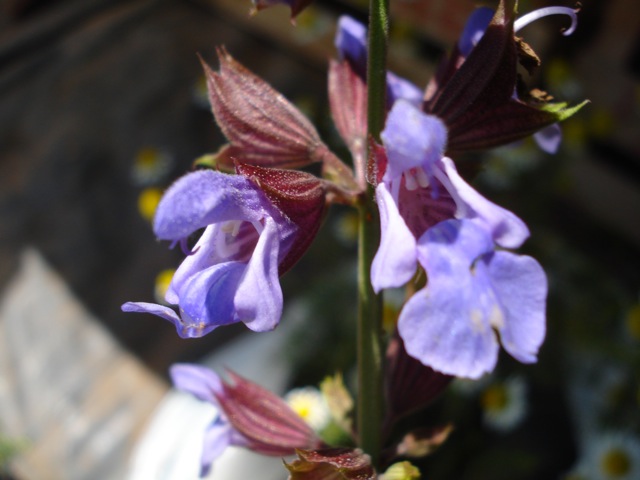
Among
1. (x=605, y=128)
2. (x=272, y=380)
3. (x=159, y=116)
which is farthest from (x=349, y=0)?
(x=272, y=380)

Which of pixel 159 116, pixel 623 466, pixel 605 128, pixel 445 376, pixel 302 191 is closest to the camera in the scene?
pixel 302 191

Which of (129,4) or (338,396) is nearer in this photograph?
(338,396)

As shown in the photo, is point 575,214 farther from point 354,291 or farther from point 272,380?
point 272,380

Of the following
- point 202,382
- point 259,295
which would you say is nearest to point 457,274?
point 259,295

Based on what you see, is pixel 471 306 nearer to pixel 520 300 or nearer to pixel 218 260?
pixel 520 300

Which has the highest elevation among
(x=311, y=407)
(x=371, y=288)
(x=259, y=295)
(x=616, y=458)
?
(x=259, y=295)

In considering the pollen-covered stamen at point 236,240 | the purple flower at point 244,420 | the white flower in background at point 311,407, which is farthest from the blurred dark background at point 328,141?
the pollen-covered stamen at point 236,240

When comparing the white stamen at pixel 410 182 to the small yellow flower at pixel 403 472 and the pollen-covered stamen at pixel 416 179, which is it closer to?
the pollen-covered stamen at pixel 416 179
